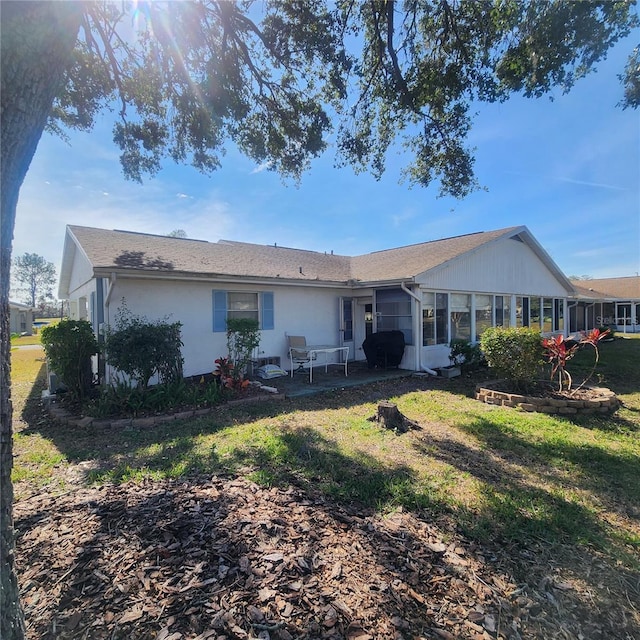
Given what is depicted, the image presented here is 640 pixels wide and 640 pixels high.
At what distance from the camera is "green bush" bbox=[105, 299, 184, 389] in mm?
6561

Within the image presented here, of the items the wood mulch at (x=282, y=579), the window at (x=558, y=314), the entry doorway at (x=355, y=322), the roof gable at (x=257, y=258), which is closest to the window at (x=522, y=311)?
the roof gable at (x=257, y=258)

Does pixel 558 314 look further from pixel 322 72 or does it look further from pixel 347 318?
pixel 322 72

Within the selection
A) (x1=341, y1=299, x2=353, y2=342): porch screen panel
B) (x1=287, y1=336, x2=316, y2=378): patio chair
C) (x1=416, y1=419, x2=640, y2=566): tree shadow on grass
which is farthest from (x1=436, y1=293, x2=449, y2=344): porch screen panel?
(x1=416, y1=419, x2=640, y2=566): tree shadow on grass

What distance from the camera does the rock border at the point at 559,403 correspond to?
646 cm

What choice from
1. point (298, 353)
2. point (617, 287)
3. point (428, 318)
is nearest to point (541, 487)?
point (298, 353)

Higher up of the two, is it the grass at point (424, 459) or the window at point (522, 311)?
the window at point (522, 311)

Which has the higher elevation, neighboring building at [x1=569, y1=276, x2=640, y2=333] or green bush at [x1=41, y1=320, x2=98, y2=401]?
neighboring building at [x1=569, y1=276, x2=640, y2=333]

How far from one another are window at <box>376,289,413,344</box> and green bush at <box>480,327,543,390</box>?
304 centimetres

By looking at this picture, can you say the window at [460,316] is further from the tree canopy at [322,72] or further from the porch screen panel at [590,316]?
the porch screen panel at [590,316]

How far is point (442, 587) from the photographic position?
2225 mm

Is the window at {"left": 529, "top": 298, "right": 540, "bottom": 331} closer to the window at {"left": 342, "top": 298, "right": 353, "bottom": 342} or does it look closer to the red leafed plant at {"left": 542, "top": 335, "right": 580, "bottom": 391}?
the window at {"left": 342, "top": 298, "right": 353, "bottom": 342}

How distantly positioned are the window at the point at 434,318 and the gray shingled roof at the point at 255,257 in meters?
1.12

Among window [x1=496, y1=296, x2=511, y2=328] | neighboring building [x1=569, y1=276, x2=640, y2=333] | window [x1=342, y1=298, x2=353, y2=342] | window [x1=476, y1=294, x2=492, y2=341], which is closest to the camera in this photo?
window [x1=342, y1=298, x2=353, y2=342]

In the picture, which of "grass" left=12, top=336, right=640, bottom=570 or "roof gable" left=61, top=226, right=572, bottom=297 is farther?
"roof gable" left=61, top=226, right=572, bottom=297
